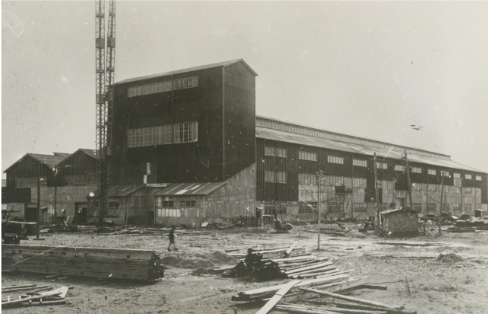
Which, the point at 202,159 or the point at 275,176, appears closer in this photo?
the point at 202,159

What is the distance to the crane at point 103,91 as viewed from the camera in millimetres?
45031

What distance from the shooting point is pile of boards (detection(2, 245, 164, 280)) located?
13594 mm

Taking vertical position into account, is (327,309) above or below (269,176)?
below

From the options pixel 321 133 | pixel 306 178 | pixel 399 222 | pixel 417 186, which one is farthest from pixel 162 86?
pixel 417 186

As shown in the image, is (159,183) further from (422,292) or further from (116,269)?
(422,292)

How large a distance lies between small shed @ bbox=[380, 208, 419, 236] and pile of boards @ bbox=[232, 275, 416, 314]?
1889cm

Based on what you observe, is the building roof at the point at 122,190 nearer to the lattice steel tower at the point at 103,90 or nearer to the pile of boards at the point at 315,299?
the lattice steel tower at the point at 103,90

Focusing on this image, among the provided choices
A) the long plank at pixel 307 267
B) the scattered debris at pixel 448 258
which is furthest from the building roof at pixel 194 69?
the long plank at pixel 307 267

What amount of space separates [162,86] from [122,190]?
10324mm

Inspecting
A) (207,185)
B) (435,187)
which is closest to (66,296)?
(207,185)

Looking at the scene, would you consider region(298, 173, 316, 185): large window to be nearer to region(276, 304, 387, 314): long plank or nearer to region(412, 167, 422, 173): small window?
region(412, 167, 422, 173): small window

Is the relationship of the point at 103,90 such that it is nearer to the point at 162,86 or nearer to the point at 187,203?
the point at 162,86

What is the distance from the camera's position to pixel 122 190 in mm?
44656

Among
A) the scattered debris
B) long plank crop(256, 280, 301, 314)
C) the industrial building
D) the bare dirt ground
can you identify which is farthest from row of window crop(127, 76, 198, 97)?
long plank crop(256, 280, 301, 314)
